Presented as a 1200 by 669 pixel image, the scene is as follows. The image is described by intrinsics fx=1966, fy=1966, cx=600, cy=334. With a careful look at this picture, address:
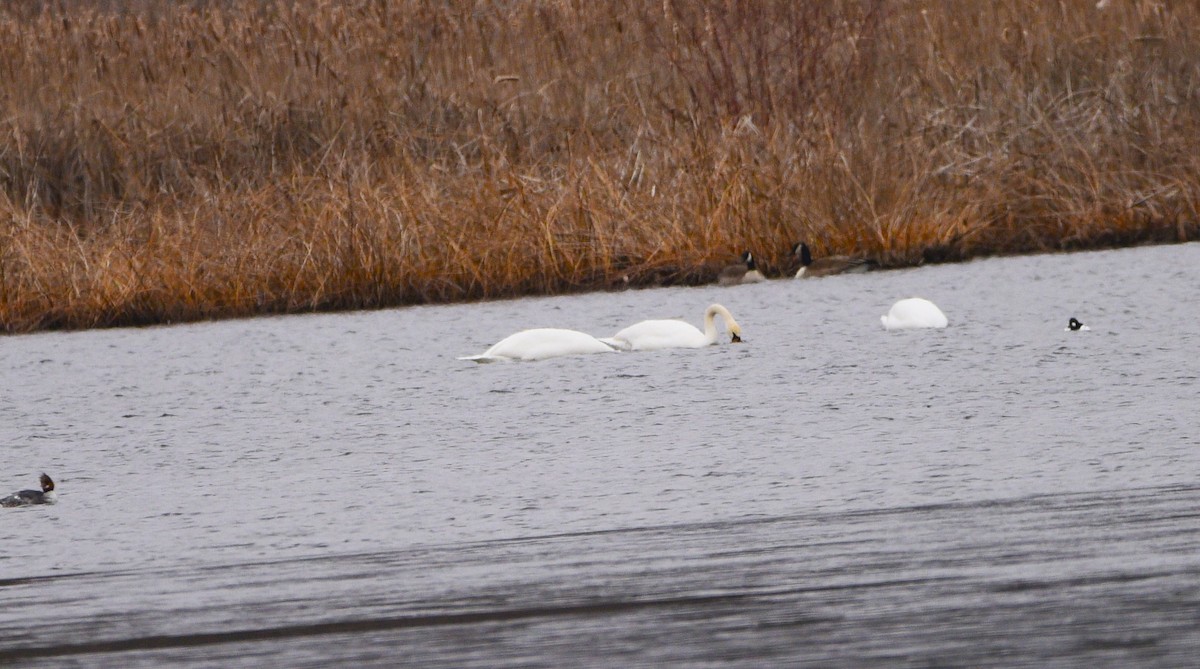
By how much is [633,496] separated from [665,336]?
13.2 ft

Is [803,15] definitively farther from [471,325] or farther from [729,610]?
[729,610]

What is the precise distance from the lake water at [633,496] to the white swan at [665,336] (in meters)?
0.08

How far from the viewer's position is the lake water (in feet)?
12.8

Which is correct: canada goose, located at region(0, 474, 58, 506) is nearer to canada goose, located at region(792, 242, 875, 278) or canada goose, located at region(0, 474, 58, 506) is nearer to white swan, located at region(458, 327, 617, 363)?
white swan, located at region(458, 327, 617, 363)

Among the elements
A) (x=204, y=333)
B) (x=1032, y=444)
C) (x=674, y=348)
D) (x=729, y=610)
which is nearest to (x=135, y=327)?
(x=204, y=333)

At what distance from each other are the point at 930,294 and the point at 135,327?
15.9 ft

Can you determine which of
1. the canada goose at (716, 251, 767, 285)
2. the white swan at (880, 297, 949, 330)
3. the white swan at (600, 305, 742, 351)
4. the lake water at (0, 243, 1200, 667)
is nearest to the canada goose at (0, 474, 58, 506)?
the lake water at (0, 243, 1200, 667)

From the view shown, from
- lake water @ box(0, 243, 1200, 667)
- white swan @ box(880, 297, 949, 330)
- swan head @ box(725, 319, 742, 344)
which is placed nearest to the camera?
lake water @ box(0, 243, 1200, 667)

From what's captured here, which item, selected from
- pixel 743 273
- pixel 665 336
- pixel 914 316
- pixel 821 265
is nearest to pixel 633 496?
pixel 665 336

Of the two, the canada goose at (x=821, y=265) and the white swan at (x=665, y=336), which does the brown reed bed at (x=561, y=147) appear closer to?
the canada goose at (x=821, y=265)

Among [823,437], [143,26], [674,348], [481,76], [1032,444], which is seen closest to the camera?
[1032,444]

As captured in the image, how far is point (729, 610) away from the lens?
403 cm

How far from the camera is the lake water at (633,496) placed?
12.8 ft

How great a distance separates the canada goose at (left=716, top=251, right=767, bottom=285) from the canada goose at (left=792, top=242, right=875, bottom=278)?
0.26 m
